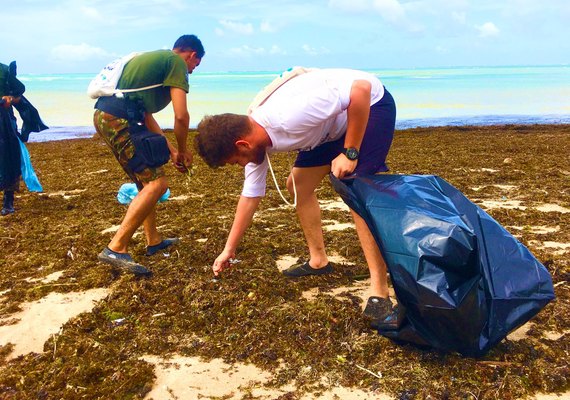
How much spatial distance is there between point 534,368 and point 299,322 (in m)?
1.17

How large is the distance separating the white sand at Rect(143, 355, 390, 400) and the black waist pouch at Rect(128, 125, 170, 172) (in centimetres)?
149

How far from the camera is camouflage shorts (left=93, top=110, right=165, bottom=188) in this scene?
3.64 meters

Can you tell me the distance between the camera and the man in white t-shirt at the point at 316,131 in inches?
100

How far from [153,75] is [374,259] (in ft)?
6.72

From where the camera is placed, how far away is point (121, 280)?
3.52 meters

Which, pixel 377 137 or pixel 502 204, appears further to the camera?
pixel 502 204

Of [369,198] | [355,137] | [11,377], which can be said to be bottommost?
[11,377]

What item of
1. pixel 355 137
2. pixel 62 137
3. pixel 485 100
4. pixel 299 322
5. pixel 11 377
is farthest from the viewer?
pixel 485 100

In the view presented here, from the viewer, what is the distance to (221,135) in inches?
99.8

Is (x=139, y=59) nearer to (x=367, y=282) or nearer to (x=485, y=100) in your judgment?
(x=367, y=282)

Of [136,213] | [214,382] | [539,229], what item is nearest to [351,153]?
[214,382]

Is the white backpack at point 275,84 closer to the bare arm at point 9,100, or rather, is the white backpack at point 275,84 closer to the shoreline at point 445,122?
the bare arm at point 9,100

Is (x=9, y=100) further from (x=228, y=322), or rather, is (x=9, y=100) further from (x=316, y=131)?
(x=316, y=131)

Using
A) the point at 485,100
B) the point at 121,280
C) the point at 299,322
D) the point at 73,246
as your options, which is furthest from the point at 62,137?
the point at 485,100
